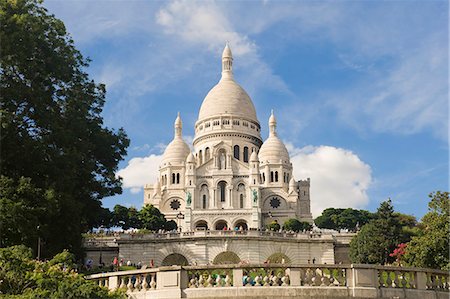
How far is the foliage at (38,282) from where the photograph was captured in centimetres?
1552

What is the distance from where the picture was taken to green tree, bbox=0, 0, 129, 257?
24.3m

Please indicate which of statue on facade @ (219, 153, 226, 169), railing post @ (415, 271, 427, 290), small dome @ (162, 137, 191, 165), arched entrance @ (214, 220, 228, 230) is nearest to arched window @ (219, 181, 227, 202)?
statue on facade @ (219, 153, 226, 169)

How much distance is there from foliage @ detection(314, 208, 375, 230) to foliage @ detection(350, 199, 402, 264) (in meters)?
36.6

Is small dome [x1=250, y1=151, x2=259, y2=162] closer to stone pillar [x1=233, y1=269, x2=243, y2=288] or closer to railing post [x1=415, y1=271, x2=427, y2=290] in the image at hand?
railing post [x1=415, y1=271, x2=427, y2=290]

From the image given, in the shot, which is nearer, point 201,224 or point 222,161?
point 201,224

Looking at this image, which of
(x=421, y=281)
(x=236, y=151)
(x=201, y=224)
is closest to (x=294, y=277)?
(x=421, y=281)

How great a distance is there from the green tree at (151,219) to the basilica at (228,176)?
918 cm

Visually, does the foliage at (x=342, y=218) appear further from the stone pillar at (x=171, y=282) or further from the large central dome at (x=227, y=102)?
the stone pillar at (x=171, y=282)

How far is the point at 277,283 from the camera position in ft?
52.4

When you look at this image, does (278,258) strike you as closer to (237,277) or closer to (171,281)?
(237,277)

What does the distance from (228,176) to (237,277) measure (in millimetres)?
84381

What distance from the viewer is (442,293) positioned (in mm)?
17016

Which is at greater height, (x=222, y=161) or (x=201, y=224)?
(x=222, y=161)

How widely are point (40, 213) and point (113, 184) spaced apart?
6.76 metres
